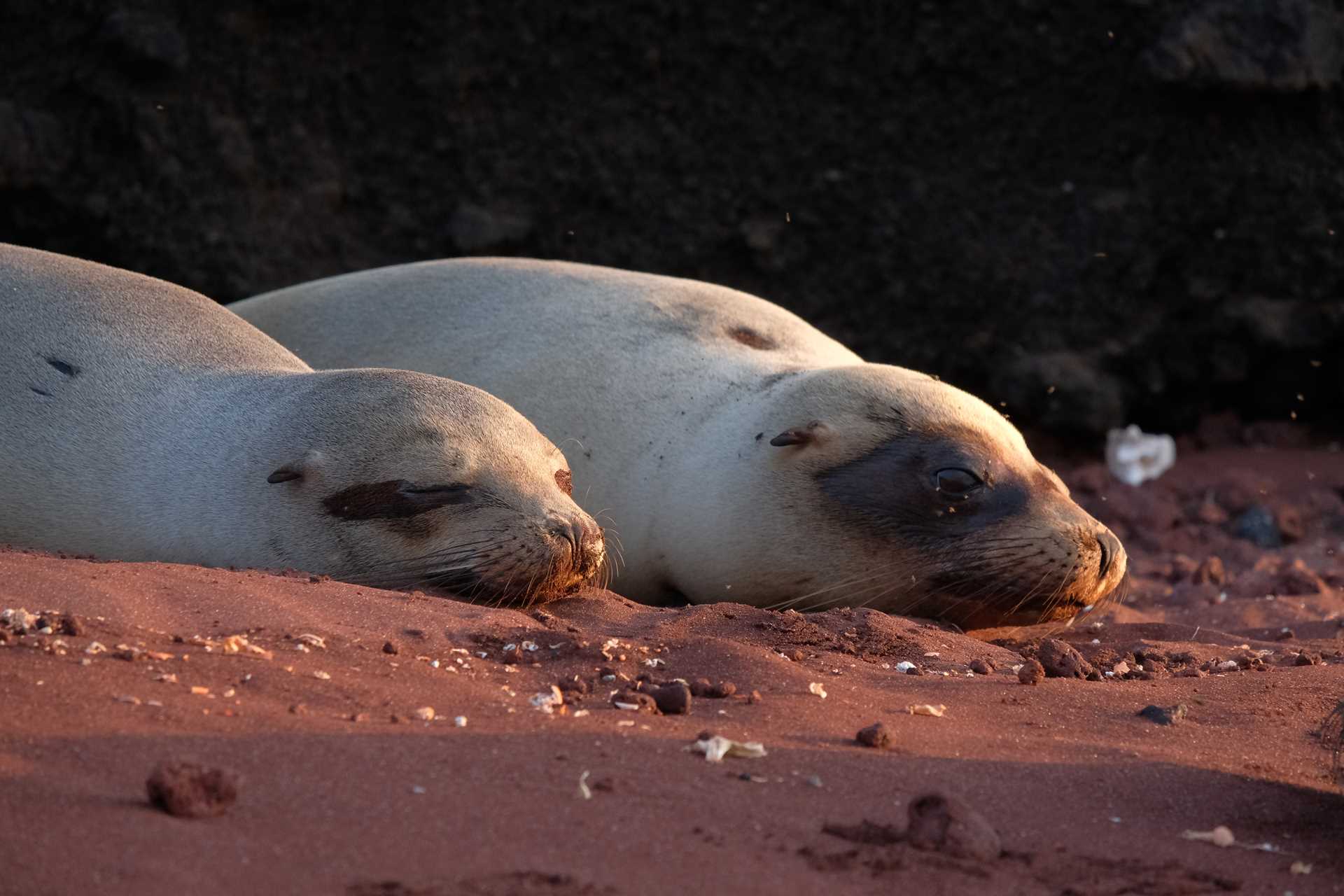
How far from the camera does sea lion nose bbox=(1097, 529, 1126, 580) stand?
4.69 m

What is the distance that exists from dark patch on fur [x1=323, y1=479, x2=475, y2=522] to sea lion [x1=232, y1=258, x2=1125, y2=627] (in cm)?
93

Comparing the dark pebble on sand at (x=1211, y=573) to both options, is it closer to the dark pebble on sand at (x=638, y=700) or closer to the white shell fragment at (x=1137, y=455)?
the white shell fragment at (x=1137, y=455)

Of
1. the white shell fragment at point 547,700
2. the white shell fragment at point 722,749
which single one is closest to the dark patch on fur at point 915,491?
the white shell fragment at point 547,700

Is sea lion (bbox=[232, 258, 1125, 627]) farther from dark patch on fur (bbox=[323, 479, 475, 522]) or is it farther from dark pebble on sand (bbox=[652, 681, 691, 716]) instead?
dark pebble on sand (bbox=[652, 681, 691, 716])

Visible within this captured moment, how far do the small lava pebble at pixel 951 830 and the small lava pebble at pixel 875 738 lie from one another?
1.36 ft

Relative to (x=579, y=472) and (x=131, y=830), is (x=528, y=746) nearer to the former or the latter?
(x=131, y=830)

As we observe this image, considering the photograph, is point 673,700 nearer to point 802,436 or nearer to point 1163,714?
point 1163,714

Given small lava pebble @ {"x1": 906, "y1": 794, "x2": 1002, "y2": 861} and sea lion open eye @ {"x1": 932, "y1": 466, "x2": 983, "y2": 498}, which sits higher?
sea lion open eye @ {"x1": 932, "y1": 466, "x2": 983, "y2": 498}

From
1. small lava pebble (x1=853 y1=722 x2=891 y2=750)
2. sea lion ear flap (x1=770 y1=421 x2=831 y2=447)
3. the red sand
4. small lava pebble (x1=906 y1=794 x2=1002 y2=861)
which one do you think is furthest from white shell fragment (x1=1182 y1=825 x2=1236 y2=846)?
sea lion ear flap (x1=770 y1=421 x2=831 y2=447)

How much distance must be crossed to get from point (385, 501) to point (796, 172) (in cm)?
424

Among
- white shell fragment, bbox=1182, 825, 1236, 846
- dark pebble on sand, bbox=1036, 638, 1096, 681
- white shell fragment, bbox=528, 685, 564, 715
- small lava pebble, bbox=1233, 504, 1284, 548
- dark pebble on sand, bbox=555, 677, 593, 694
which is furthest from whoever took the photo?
small lava pebble, bbox=1233, 504, 1284, 548

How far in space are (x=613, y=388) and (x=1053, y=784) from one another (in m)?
2.94

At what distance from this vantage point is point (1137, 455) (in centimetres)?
793

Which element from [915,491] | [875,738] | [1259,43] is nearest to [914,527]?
[915,491]
